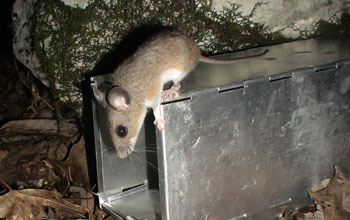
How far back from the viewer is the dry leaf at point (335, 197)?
3.07 meters

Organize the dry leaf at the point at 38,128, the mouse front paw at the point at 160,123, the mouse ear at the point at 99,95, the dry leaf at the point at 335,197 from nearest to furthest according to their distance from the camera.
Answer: the mouse front paw at the point at 160,123 < the mouse ear at the point at 99,95 < the dry leaf at the point at 335,197 < the dry leaf at the point at 38,128

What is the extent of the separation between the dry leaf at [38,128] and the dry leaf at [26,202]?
1.28 m

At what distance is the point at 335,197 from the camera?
3.13 meters

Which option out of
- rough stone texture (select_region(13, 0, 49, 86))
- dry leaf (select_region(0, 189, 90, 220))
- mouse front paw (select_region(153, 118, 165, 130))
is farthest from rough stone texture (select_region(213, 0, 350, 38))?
dry leaf (select_region(0, 189, 90, 220))

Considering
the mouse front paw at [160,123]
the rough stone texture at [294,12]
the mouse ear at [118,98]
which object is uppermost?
the rough stone texture at [294,12]

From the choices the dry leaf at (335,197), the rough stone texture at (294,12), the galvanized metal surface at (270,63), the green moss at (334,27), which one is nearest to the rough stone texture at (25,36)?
the galvanized metal surface at (270,63)

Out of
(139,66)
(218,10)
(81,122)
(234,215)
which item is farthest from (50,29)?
(234,215)

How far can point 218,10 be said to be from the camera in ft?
14.5

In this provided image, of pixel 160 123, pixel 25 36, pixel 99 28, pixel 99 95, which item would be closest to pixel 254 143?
pixel 160 123

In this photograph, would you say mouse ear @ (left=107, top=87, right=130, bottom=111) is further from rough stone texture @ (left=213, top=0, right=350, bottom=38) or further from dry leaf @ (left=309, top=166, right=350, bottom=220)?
rough stone texture @ (left=213, top=0, right=350, bottom=38)

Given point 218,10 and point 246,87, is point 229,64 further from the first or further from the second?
point 218,10

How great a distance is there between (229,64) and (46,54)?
1873mm

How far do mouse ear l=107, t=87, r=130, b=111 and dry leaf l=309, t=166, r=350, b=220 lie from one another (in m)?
1.64

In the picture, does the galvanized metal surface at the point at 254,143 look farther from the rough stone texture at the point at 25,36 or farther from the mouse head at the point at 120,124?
the rough stone texture at the point at 25,36
